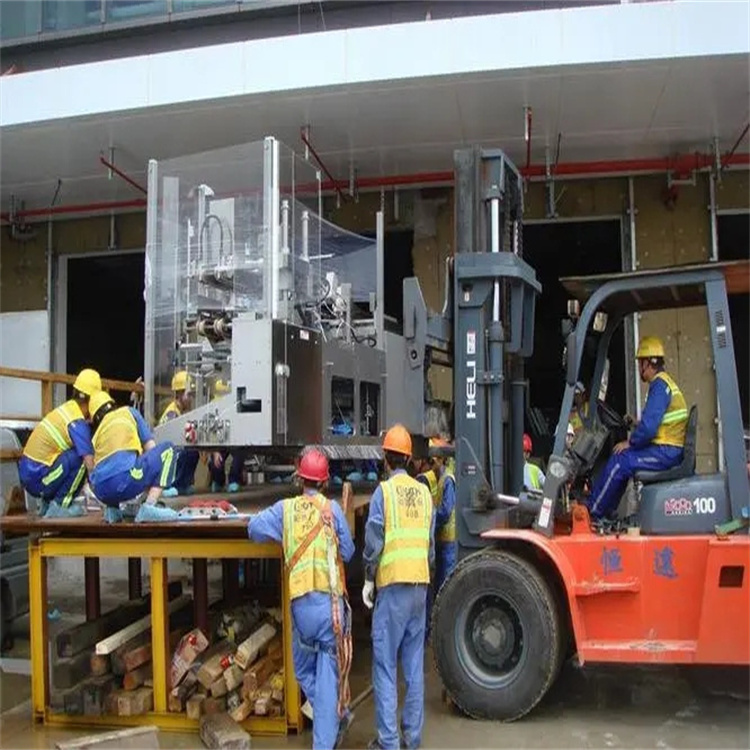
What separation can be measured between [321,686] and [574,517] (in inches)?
72.5

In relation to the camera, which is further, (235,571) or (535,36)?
(535,36)

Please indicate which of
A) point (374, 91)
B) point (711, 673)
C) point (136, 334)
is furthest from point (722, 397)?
point (136, 334)

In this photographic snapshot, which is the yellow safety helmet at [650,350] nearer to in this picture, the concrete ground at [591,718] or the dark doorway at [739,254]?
the concrete ground at [591,718]

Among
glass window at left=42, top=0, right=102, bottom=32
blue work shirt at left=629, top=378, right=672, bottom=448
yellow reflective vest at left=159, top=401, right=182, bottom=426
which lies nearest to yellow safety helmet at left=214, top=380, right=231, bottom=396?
yellow reflective vest at left=159, top=401, right=182, bottom=426

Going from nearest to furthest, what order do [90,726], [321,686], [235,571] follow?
1. [321,686]
2. [90,726]
3. [235,571]

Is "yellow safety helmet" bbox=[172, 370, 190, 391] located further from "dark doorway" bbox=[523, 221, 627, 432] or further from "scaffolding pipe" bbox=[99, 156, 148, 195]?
"dark doorway" bbox=[523, 221, 627, 432]

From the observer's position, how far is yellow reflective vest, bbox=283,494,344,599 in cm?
494

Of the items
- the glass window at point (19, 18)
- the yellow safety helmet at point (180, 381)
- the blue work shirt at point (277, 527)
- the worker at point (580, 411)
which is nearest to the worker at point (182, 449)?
the yellow safety helmet at point (180, 381)

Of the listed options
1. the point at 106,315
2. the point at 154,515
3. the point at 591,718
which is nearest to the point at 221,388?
the point at 154,515

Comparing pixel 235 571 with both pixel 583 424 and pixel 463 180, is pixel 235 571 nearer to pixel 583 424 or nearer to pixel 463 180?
pixel 583 424

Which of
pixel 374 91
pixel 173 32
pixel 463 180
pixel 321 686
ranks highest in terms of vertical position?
pixel 173 32

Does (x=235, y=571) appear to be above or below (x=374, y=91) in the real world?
below

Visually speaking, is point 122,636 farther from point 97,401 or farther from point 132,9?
point 132,9

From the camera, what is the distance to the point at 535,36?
8812mm
